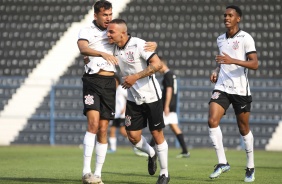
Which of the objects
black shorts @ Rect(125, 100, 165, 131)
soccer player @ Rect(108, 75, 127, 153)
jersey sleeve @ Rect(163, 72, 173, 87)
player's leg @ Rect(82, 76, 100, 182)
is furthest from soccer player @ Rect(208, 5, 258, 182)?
soccer player @ Rect(108, 75, 127, 153)

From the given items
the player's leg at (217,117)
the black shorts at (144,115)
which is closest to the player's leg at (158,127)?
the black shorts at (144,115)

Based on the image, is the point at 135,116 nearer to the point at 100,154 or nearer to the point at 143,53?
the point at 100,154

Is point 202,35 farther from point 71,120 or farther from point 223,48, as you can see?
point 223,48

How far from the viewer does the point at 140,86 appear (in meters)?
8.68

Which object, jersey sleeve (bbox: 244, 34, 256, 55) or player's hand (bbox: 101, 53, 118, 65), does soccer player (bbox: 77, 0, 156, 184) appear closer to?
player's hand (bbox: 101, 53, 118, 65)

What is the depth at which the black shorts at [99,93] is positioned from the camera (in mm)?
8711

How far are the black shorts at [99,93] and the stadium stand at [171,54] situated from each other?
39.4ft

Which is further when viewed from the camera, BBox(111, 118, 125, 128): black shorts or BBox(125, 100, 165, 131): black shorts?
BBox(111, 118, 125, 128): black shorts

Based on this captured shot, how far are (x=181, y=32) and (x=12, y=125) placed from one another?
19.3ft

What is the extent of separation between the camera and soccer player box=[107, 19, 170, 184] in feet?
27.3

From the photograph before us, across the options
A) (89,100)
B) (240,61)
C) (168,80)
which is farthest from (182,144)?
(89,100)

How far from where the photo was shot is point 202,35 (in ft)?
73.8

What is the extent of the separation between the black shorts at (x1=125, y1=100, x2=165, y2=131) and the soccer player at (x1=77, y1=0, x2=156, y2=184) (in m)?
0.23

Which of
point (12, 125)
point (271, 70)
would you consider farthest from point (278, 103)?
point (12, 125)
